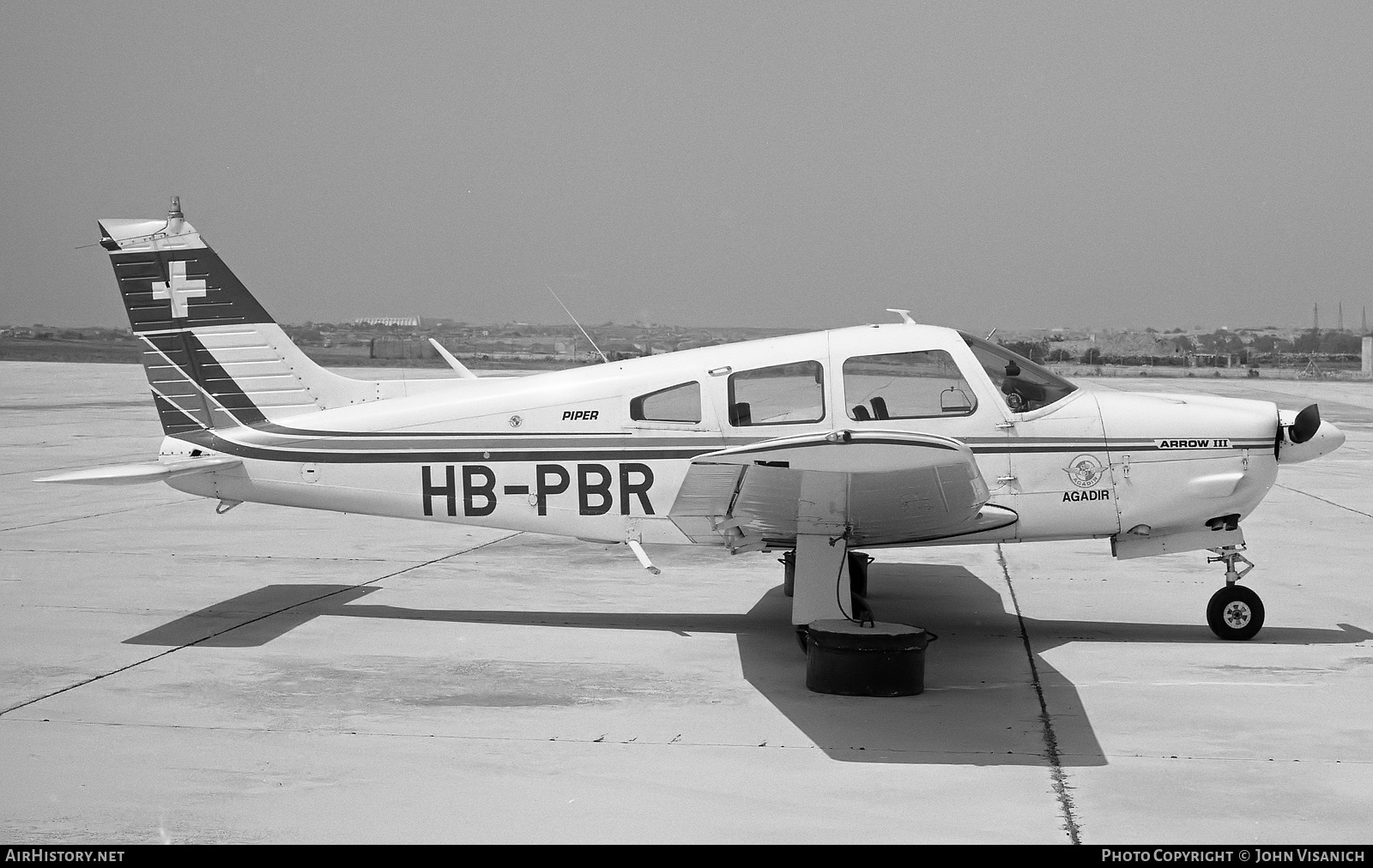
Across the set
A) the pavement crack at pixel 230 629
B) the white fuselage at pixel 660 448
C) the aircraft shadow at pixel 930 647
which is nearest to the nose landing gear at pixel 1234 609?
the aircraft shadow at pixel 930 647

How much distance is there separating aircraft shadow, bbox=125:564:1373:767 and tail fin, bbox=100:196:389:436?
164 centimetres

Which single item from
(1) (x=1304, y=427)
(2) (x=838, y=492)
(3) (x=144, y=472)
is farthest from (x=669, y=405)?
(1) (x=1304, y=427)

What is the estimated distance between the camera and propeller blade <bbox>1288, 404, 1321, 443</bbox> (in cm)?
786

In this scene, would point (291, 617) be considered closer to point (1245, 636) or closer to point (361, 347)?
point (1245, 636)

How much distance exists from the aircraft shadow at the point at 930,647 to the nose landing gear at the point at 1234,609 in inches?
5.7

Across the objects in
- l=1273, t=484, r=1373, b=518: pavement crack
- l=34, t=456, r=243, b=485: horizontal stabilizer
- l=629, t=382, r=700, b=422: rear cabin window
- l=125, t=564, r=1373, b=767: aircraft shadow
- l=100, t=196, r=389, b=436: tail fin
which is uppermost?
l=100, t=196, r=389, b=436: tail fin

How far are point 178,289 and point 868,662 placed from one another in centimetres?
597

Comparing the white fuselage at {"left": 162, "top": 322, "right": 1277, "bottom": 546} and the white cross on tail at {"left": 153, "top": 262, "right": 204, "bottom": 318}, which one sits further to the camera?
the white cross on tail at {"left": 153, "top": 262, "right": 204, "bottom": 318}

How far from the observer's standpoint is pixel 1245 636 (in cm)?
815

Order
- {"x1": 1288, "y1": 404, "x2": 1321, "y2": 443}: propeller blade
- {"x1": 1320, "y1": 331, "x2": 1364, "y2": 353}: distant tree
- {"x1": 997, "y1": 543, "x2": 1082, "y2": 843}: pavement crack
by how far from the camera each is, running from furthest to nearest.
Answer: {"x1": 1320, "y1": 331, "x2": 1364, "y2": 353}: distant tree, {"x1": 1288, "y1": 404, "x2": 1321, "y2": 443}: propeller blade, {"x1": 997, "y1": 543, "x2": 1082, "y2": 843}: pavement crack

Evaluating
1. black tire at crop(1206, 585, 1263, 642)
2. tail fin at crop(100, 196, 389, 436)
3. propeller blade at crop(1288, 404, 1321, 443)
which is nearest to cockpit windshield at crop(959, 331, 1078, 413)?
propeller blade at crop(1288, 404, 1321, 443)

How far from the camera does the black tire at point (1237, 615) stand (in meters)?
8.13

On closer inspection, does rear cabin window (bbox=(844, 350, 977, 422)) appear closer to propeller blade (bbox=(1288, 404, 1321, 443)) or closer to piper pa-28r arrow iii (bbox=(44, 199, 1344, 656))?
piper pa-28r arrow iii (bbox=(44, 199, 1344, 656))

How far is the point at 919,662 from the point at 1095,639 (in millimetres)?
2070
